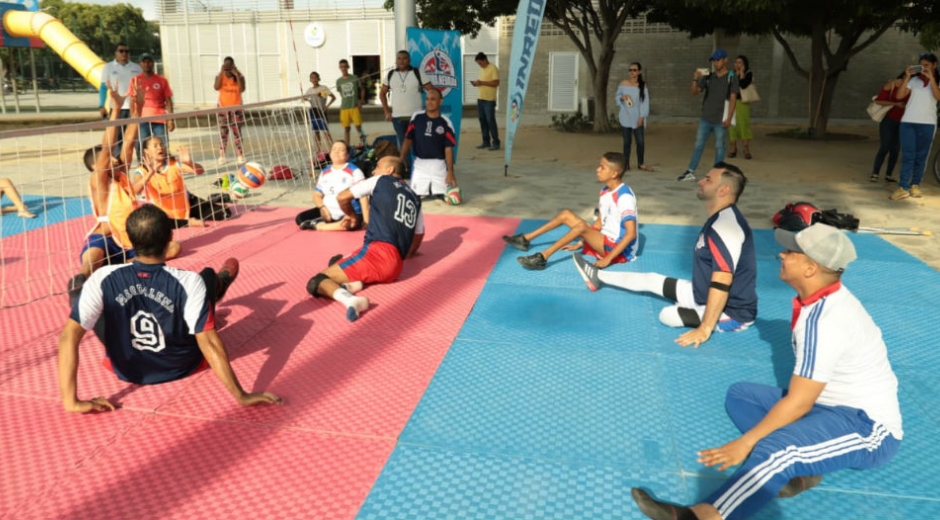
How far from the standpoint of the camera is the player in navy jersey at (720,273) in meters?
4.64

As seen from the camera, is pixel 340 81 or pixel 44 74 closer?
pixel 340 81

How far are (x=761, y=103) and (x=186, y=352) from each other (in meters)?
26.4

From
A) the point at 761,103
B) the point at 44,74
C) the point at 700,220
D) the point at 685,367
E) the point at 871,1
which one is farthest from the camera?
the point at 44,74

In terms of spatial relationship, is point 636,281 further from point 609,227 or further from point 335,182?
point 335,182

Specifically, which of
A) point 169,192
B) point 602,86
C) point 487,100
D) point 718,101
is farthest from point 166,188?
point 602,86

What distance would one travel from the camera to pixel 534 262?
21.7 ft

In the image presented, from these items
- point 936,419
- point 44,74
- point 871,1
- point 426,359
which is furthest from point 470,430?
point 44,74

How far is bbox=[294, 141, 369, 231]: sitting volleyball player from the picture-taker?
7.82 m

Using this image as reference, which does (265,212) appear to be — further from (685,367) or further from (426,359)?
(685,367)

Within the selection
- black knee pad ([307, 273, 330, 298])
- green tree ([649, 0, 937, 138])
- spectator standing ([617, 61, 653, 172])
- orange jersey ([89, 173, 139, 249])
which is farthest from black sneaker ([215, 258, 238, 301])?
green tree ([649, 0, 937, 138])

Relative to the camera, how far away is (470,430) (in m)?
3.69

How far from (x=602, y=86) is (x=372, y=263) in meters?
16.1

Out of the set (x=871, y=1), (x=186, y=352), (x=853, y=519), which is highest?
(x=871, y=1)

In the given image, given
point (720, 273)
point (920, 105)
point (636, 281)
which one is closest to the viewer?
point (720, 273)
